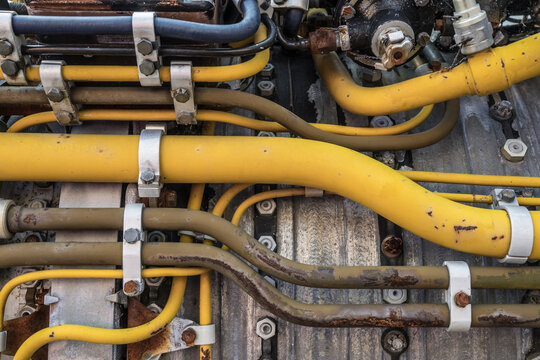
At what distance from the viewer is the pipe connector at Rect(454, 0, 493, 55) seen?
159 centimetres

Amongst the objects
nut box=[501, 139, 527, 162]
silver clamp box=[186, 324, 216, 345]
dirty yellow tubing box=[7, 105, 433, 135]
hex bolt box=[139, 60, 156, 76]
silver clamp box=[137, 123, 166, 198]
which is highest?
hex bolt box=[139, 60, 156, 76]

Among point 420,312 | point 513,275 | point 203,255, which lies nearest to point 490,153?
point 513,275

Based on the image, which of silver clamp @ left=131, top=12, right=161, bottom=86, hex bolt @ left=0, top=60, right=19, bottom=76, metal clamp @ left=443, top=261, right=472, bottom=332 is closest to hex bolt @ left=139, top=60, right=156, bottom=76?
silver clamp @ left=131, top=12, right=161, bottom=86

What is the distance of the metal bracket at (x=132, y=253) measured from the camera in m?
1.53

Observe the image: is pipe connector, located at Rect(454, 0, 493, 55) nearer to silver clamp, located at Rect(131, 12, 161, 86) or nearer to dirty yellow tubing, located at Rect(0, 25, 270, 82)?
dirty yellow tubing, located at Rect(0, 25, 270, 82)

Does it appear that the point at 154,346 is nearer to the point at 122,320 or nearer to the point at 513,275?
the point at 122,320

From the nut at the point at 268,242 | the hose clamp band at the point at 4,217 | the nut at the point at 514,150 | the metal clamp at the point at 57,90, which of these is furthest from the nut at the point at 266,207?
the nut at the point at 514,150

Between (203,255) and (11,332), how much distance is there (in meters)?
0.71

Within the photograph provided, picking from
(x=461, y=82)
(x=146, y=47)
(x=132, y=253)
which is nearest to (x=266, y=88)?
(x=146, y=47)

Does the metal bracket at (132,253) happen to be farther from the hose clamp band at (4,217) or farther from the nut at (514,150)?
the nut at (514,150)

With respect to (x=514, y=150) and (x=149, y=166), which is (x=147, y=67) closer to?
(x=149, y=166)

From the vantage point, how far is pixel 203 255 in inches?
60.7

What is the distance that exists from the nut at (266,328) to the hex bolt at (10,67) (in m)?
1.13

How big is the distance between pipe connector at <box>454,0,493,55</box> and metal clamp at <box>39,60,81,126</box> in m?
1.27
